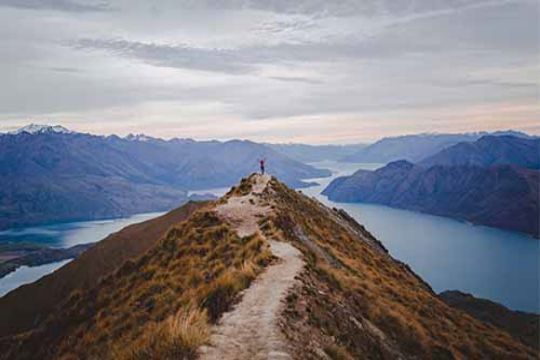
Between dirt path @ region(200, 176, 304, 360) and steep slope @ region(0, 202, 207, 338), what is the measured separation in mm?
44813

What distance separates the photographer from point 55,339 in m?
24.4

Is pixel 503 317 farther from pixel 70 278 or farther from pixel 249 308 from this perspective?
pixel 249 308

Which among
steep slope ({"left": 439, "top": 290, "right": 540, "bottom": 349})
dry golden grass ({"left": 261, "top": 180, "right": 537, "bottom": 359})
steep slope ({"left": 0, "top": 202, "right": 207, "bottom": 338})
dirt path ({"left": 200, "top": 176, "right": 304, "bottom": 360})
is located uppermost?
dirt path ({"left": 200, "top": 176, "right": 304, "bottom": 360})

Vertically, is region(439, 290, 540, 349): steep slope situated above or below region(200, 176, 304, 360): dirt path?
below

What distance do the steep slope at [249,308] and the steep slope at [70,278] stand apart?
3211 cm

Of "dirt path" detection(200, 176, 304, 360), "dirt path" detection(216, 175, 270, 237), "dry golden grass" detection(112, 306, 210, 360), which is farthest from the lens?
"dirt path" detection(216, 175, 270, 237)

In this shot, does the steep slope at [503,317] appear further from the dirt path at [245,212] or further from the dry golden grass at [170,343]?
the dry golden grass at [170,343]

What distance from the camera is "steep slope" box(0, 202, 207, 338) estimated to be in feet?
211

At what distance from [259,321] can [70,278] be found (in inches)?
2631

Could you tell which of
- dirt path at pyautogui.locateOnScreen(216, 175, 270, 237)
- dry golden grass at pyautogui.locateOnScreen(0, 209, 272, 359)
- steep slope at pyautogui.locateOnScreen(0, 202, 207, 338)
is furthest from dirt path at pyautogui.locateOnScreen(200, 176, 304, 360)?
steep slope at pyautogui.locateOnScreen(0, 202, 207, 338)

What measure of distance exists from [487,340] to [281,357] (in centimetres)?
2264

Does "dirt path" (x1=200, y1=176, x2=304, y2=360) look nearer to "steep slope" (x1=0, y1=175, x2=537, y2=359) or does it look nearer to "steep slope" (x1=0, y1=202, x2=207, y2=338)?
"steep slope" (x1=0, y1=175, x2=537, y2=359)

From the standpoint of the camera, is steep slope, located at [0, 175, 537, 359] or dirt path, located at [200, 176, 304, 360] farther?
steep slope, located at [0, 175, 537, 359]

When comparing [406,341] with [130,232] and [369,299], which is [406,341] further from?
[130,232]
